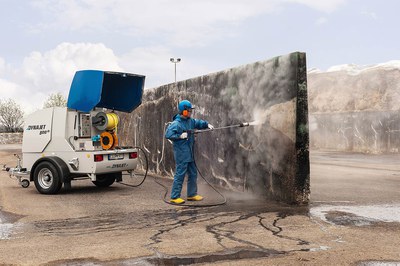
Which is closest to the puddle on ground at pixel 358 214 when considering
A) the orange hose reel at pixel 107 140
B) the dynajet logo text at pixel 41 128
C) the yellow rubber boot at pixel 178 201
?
the yellow rubber boot at pixel 178 201

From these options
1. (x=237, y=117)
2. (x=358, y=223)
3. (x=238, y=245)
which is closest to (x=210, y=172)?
(x=237, y=117)

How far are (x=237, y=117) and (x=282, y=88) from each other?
1.73 metres

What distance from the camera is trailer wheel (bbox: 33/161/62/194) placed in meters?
10.4

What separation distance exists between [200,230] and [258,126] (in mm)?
3359

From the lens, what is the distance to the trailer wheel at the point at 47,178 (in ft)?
34.2

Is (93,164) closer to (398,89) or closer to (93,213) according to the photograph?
(93,213)

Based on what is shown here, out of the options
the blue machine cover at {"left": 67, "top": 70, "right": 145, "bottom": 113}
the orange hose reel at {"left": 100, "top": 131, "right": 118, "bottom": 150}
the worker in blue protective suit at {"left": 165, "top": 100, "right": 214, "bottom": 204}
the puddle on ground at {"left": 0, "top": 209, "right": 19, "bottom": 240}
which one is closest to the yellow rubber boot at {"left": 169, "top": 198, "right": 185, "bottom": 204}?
the worker in blue protective suit at {"left": 165, "top": 100, "right": 214, "bottom": 204}

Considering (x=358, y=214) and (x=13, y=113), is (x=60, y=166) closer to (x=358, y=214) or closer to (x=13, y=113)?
(x=358, y=214)

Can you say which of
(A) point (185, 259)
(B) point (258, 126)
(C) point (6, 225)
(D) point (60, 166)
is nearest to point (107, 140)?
(D) point (60, 166)

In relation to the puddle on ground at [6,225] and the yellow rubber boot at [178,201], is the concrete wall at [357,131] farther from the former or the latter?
the puddle on ground at [6,225]

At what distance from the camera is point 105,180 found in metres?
12.0

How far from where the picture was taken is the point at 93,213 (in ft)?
26.7

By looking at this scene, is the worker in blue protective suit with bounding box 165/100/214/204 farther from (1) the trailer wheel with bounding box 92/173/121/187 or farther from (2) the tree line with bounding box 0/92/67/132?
(2) the tree line with bounding box 0/92/67/132

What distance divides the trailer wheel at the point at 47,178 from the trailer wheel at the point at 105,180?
138 cm
